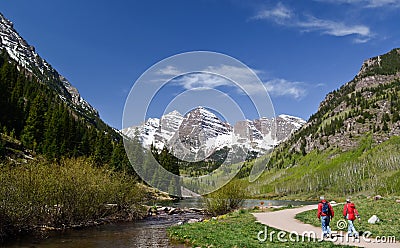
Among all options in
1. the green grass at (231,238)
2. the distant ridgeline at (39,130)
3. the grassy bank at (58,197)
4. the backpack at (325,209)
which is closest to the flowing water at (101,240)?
the green grass at (231,238)

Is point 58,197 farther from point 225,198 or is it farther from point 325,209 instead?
point 325,209

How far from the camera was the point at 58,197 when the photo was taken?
3203cm

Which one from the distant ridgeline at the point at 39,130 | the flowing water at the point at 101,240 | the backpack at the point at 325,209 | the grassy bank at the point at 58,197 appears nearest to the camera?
the backpack at the point at 325,209

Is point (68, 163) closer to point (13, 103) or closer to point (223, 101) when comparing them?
point (223, 101)

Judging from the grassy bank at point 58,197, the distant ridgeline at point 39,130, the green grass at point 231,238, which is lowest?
the green grass at point 231,238

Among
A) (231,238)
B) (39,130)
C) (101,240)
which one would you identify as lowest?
(101,240)

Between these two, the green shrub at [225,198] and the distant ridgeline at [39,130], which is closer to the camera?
the green shrub at [225,198]

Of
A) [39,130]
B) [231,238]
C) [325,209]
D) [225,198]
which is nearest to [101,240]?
[231,238]

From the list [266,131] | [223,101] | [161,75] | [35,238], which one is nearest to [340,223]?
[266,131]

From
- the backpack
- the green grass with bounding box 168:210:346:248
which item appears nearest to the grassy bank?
the green grass with bounding box 168:210:346:248

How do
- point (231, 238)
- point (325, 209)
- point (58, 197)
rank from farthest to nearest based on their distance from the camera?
point (58, 197), point (231, 238), point (325, 209)

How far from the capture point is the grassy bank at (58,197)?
1025 inches

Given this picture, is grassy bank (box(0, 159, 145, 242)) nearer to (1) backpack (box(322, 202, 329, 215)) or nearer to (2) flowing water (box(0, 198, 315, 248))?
(2) flowing water (box(0, 198, 315, 248))

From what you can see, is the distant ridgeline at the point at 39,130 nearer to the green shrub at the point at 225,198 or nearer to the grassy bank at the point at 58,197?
the grassy bank at the point at 58,197
